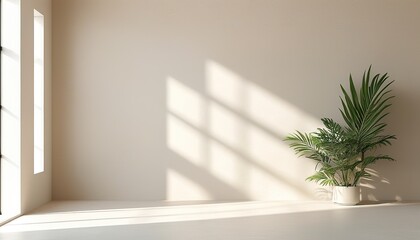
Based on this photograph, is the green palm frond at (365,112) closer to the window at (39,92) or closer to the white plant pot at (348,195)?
the white plant pot at (348,195)

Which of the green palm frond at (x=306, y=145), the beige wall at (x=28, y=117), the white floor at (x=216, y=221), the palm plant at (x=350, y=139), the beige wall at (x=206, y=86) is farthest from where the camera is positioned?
the beige wall at (x=206, y=86)

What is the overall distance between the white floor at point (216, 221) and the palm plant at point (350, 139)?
48 cm

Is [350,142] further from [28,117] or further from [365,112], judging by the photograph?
[28,117]

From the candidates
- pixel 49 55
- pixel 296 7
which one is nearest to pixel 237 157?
pixel 296 7

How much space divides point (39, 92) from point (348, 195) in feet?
14.8

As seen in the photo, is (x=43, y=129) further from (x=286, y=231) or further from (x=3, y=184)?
(x=286, y=231)

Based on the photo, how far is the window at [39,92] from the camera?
7043 mm

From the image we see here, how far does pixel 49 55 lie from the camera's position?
7.29 metres

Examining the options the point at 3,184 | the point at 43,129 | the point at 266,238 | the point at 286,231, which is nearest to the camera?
the point at 266,238

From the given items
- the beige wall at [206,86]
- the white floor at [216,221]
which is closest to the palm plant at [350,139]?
the beige wall at [206,86]

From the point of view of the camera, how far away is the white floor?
4.87m

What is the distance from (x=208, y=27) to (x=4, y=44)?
2831 mm

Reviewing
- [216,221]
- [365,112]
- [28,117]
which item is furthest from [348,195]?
[28,117]

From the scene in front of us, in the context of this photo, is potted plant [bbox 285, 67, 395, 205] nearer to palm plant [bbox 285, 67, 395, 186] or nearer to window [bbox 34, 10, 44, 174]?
palm plant [bbox 285, 67, 395, 186]
